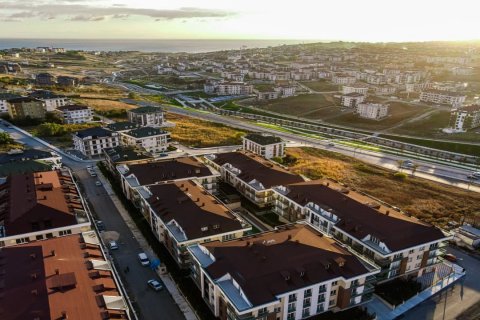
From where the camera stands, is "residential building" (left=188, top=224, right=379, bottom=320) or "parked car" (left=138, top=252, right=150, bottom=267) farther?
"parked car" (left=138, top=252, right=150, bottom=267)

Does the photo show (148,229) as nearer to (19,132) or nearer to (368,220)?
(368,220)

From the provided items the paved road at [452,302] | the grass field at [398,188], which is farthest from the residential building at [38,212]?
the grass field at [398,188]

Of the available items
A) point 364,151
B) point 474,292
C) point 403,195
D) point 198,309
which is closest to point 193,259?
point 198,309

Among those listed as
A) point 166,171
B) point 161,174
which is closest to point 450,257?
point 166,171

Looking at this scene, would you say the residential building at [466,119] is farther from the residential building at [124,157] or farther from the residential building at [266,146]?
the residential building at [124,157]

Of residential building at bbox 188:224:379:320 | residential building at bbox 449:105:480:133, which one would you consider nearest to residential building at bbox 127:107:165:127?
residential building at bbox 188:224:379:320

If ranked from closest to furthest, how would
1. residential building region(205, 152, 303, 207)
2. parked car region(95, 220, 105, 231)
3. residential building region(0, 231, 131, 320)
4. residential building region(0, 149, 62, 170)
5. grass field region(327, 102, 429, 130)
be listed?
residential building region(0, 231, 131, 320) → parked car region(95, 220, 105, 231) → residential building region(205, 152, 303, 207) → residential building region(0, 149, 62, 170) → grass field region(327, 102, 429, 130)

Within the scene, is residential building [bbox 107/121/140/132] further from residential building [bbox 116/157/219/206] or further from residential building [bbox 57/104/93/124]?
residential building [bbox 116/157/219/206]
